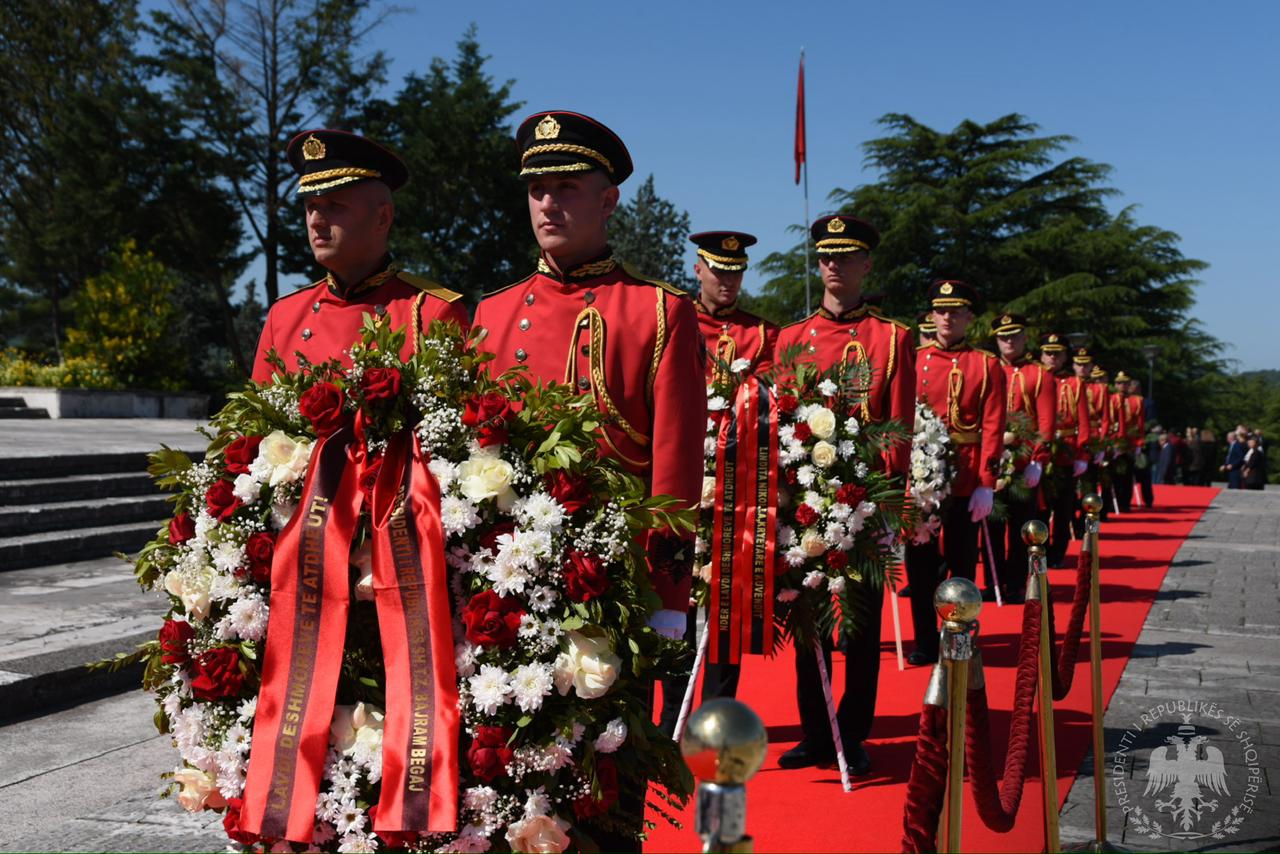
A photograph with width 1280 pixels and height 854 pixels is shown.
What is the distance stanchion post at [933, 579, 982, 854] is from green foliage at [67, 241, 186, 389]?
25.2 metres

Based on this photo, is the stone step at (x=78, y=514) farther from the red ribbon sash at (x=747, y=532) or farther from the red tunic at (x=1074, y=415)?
the red tunic at (x=1074, y=415)

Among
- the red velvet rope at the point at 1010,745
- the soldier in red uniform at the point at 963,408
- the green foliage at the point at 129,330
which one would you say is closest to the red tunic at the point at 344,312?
the red velvet rope at the point at 1010,745

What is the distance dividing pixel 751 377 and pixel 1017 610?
17.9 ft

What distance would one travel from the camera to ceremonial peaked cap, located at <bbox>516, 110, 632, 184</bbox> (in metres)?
3.35

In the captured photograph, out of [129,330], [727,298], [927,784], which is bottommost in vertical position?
[927,784]

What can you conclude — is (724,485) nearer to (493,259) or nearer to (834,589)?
(834,589)

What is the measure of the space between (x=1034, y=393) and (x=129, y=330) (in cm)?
2037

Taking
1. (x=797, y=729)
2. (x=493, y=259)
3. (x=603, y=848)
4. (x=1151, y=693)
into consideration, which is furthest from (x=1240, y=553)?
(x=493, y=259)

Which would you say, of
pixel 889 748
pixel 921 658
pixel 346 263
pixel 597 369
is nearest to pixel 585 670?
pixel 597 369

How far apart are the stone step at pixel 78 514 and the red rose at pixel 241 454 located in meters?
6.48

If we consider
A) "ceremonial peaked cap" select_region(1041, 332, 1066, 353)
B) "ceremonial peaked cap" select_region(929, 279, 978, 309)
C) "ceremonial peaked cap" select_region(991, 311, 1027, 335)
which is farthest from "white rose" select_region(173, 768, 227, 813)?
"ceremonial peaked cap" select_region(1041, 332, 1066, 353)

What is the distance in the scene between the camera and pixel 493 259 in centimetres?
3619

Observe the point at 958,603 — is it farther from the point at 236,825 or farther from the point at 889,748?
the point at 889,748

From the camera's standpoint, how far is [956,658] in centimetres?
244
